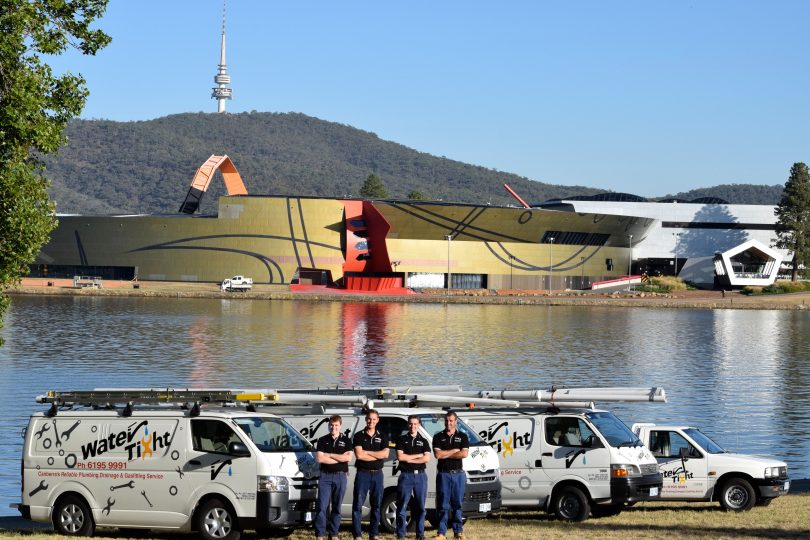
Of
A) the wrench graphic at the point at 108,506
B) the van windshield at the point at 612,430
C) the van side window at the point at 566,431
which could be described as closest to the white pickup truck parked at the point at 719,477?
the van windshield at the point at 612,430

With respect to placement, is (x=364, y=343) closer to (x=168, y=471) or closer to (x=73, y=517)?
(x=73, y=517)

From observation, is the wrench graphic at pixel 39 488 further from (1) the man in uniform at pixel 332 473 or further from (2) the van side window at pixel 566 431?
(2) the van side window at pixel 566 431

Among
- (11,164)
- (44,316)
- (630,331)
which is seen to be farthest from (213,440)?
(44,316)

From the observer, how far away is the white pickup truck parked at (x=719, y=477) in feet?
70.1

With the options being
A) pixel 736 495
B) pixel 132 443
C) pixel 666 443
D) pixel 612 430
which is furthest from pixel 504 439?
pixel 132 443

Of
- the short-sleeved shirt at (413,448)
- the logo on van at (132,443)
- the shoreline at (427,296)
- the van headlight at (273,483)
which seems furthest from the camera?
the shoreline at (427,296)

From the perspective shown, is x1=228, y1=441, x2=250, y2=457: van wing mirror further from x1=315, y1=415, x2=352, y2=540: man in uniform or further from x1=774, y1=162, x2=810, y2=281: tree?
x1=774, y1=162, x2=810, y2=281: tree

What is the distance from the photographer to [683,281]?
153 m

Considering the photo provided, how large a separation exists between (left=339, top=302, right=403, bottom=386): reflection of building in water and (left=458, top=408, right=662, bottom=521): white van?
25.9 meters

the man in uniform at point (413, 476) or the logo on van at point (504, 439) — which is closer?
the man in uniform at point (413, 476)

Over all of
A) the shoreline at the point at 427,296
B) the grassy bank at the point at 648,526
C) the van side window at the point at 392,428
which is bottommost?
the grassy bank at the point at 648,526

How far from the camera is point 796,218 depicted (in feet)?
507

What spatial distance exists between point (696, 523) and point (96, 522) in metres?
9.31

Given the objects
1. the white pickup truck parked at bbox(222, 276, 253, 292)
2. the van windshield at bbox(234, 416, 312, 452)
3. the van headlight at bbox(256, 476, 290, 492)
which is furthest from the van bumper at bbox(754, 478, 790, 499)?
the white pickup truck parked at bbox(222, 276, 253, 292)
